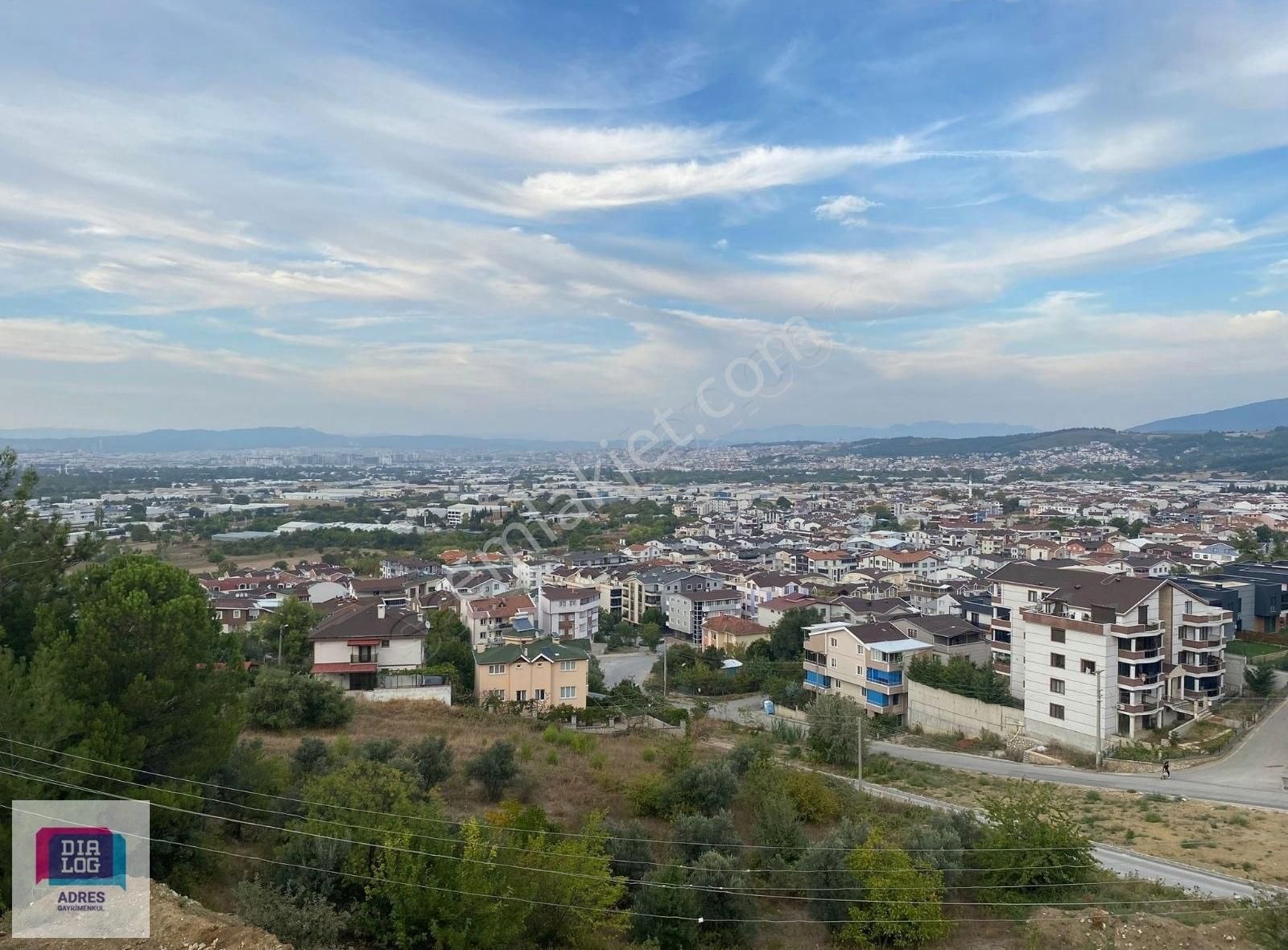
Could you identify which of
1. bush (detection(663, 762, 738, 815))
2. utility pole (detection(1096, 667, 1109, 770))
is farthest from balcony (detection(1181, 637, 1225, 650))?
bush (detection(663, 762, 738, 815))

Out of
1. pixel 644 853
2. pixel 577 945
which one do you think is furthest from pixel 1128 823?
pixel 577 945

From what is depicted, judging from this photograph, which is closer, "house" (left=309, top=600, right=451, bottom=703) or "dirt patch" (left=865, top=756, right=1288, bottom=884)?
"dirt patch" (left=865, top=756, right=1288, bottom=884)

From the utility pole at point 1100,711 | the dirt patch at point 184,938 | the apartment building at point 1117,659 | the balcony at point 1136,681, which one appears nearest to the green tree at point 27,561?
the dirt patch at point 184,938

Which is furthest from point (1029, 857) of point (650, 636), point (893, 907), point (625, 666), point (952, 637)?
point (650, 636)

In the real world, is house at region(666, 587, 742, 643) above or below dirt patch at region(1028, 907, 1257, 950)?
below

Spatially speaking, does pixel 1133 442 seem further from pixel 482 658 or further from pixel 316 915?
pixel 316 915

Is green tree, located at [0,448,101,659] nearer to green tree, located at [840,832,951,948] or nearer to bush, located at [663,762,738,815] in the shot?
bush, located at [663,762,738,815]

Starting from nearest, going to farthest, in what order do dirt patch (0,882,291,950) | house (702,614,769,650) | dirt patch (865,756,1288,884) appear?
dirt patch (0,882,291,950), dirt patch (865,756,1288,884), house (702,614,769,650)
